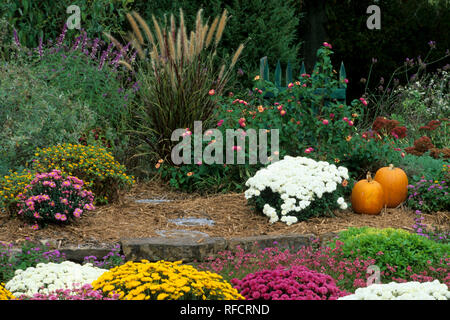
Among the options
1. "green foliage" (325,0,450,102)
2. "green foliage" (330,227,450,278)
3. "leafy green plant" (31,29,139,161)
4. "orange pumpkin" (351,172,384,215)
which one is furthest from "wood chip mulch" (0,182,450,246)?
"green foliage" (325,0,450,102)

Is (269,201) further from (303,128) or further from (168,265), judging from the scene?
(168,265)

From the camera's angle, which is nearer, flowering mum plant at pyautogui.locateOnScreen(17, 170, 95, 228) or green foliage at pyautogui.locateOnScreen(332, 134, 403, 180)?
flowering mum plant at pyautogui.locateOnScreen(17, 170, 95, 228)

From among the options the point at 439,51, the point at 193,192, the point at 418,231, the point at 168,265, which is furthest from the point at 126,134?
the point at 439,51

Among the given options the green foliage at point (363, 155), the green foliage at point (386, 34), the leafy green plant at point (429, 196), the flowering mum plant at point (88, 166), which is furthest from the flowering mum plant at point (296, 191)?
the green foliage at point (386, 34)

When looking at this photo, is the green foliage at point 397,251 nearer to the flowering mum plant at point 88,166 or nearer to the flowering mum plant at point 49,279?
the flowering mum plant at point 49,279

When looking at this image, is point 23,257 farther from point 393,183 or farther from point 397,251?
point 393,183

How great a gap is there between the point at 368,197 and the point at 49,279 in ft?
10.3

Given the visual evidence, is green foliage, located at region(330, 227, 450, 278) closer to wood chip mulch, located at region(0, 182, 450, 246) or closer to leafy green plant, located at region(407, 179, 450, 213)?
wood chip mulch, located at region(0, 182, 450, 246)

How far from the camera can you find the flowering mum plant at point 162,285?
288 cm

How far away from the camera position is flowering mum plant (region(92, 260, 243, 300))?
288 cm

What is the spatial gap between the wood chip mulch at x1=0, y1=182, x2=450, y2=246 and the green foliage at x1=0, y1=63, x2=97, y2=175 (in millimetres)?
828

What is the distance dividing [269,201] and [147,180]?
193 centimetres

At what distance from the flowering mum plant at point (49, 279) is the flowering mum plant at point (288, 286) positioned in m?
0.93

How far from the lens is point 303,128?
618cm
